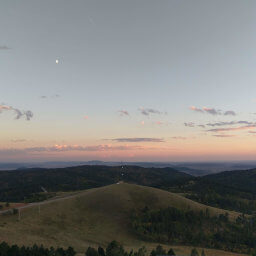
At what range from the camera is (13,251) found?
55031 mm

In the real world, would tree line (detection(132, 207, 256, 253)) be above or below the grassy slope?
below

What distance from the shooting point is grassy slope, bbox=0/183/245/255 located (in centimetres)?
7988

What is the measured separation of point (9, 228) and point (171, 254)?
54.3m

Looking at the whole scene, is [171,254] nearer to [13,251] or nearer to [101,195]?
[13,251]

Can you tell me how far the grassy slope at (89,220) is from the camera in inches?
3145

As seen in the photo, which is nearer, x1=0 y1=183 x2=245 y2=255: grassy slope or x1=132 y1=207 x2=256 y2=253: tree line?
x1=0 y1=183 x2=245 y2=255: grassy slope

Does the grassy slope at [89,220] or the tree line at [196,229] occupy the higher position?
the grassy slope at [89,220]

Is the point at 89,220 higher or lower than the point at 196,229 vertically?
higher

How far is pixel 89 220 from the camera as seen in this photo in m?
112

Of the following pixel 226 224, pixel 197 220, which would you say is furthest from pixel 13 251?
pixel 226 224

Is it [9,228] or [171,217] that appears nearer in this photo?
[9,228]

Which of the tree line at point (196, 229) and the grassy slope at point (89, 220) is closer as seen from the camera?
the grassy slope at point (89, 220)

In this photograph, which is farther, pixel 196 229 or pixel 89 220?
pixel 89 220

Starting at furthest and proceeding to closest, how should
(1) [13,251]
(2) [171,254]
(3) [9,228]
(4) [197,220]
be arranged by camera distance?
(4) [197,220], (3) [9,228], (2) [171,254], (1) [13,251]
